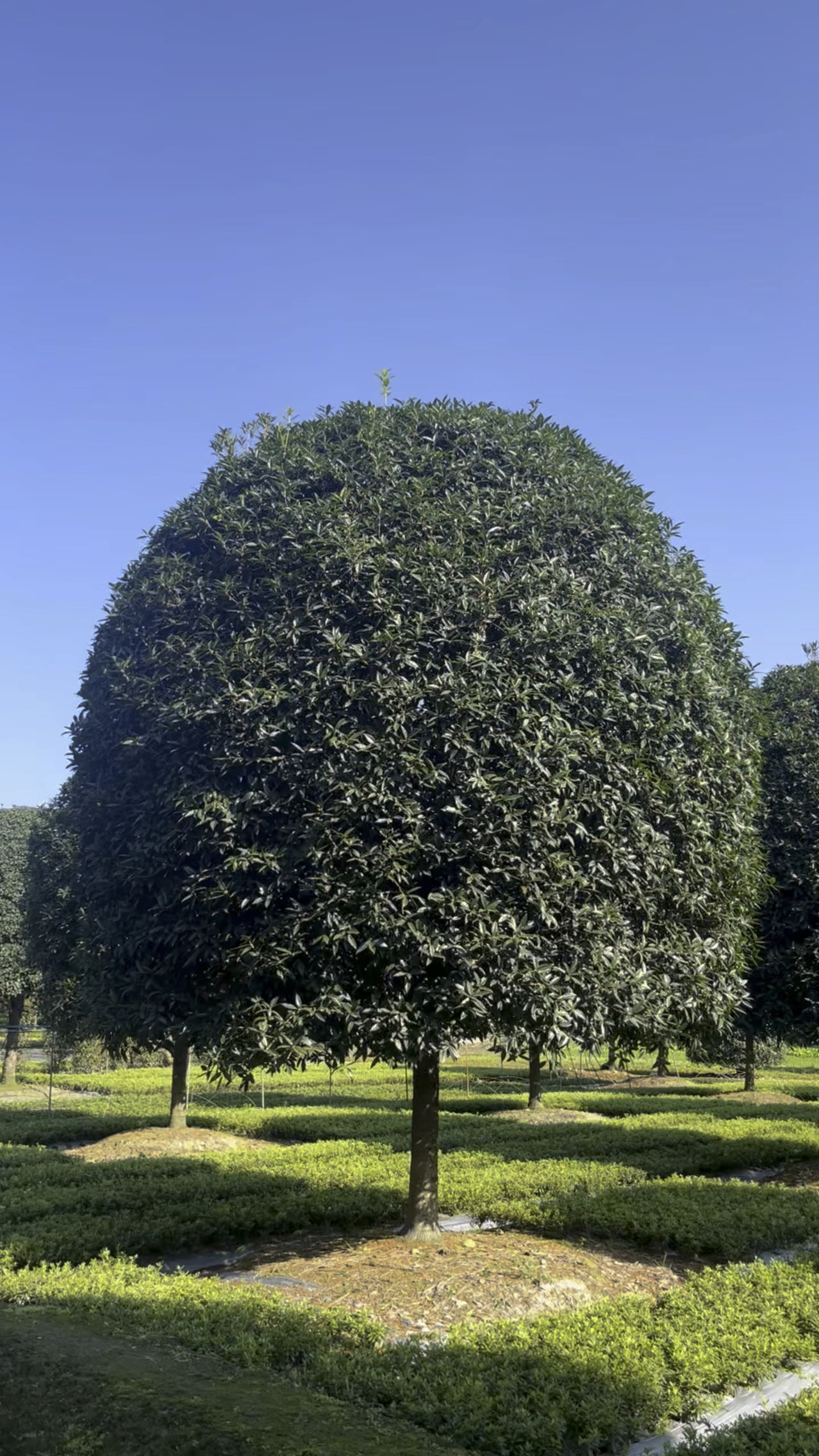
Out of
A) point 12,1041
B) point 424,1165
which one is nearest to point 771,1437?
point 424,1165

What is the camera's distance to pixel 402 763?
9.86m

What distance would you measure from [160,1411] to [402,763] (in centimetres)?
547

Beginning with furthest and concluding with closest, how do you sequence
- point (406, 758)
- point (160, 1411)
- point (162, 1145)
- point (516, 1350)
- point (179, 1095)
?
point (179, 1095), point (162, 1145), point (406, 758), point (516, 1350), point (160, 1411)

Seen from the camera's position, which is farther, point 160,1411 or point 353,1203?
point 353,1203

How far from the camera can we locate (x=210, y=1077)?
10375 mm

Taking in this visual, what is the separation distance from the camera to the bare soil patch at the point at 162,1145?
878 inches

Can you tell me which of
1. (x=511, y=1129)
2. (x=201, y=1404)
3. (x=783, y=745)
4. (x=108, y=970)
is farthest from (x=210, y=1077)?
(x=511, y=1129)

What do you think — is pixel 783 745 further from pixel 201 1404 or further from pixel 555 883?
pixel 201 1404

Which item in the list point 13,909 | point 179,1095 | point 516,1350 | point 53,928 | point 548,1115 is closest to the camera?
point 516,1350

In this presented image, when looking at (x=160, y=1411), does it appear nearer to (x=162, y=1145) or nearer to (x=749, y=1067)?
→ (x=162, y=1145)

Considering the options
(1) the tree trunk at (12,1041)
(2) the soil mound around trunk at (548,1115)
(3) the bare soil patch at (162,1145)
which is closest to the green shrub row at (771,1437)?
(3) the bare soil patch at (162,1145)

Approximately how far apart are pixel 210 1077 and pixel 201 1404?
12.6ft

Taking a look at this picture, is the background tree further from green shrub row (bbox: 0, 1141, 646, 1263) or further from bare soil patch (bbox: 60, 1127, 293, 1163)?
green shrub row (bbox: 0, 1141, 646, 1263)

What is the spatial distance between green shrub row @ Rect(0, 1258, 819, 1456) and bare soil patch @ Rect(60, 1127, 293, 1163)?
12195 millimetres
